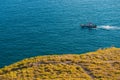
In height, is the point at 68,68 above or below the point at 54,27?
below

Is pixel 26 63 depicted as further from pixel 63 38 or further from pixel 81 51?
pixel 63 38

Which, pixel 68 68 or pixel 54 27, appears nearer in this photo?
pixel 68 68

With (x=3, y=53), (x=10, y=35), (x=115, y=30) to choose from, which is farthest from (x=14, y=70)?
(x=115, y=30)

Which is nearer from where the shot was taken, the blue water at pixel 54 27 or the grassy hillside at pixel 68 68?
the grassy hillside at pixel 68 68

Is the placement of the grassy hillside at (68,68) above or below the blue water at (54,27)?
below
